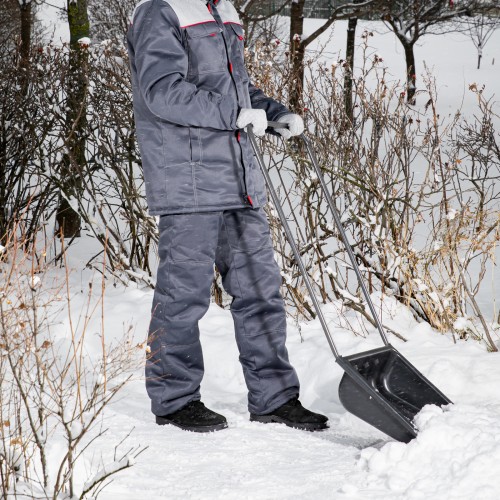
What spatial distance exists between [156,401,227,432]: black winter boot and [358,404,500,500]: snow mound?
723 millimetres

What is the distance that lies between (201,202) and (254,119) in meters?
0.40

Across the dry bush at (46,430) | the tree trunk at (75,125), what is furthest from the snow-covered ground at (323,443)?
the tree trunk at (75,125)

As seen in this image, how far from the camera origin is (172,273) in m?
3.21

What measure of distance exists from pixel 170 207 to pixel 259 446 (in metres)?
0.99

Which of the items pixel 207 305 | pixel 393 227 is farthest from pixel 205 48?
pixel 393 227

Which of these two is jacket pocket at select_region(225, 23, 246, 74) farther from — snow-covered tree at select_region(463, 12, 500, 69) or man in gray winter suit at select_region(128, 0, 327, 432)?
snow-covered tree at select_region(463, 12, 500, 69)

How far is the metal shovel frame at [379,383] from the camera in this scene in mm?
2812

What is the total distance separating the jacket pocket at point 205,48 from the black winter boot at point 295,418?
1.42 m

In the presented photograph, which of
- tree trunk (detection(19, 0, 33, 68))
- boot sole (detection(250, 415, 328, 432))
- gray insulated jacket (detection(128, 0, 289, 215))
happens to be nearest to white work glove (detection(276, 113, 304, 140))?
gray insulated jacket (detection(128, 0, 289, 215))

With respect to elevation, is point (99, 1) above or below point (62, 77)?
above

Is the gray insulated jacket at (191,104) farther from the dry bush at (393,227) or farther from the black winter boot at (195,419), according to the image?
the dry bush at (393,227)

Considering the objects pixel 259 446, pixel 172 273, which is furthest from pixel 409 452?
pixel 172 273

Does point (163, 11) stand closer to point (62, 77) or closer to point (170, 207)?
point (170, 207)

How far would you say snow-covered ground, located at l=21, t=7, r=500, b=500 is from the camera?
8.45 ft
